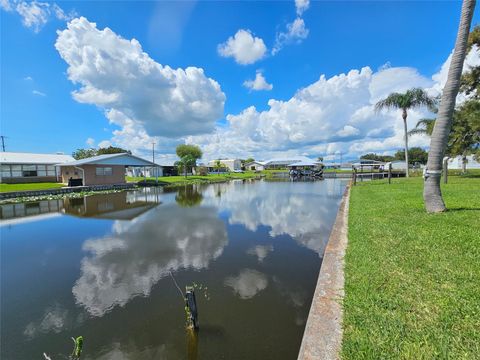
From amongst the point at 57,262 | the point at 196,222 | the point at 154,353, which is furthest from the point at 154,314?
the point at 196,222

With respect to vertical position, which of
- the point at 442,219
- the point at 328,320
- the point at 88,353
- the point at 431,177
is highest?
the point at 431,177

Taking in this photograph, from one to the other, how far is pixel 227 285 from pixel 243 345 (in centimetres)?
163

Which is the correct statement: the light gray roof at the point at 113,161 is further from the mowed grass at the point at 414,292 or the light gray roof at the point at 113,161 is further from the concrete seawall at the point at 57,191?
the mowed grass at the point at 414,292

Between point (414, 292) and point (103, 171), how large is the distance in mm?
31196

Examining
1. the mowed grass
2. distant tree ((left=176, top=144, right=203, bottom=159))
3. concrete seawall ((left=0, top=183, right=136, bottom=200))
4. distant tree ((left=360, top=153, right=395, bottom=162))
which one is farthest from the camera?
distant tree ((left=360, top=153, right=395, bottom=162))

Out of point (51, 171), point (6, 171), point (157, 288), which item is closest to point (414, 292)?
point (157, 288)

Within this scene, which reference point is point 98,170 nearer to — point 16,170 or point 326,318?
point 16,170

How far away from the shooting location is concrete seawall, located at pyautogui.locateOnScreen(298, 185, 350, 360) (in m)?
2.48

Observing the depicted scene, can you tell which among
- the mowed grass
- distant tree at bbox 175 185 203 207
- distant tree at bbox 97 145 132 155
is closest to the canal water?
the mowed grass

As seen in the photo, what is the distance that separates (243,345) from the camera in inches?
127

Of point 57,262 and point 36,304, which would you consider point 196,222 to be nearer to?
point 57,262

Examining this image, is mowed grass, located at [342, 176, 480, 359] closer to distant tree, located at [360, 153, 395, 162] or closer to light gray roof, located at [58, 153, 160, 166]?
light gray roof, located at [58, 153, 160, 166]

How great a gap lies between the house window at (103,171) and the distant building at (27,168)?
23.8 feet

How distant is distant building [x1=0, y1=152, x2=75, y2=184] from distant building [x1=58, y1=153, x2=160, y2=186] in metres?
1.85
